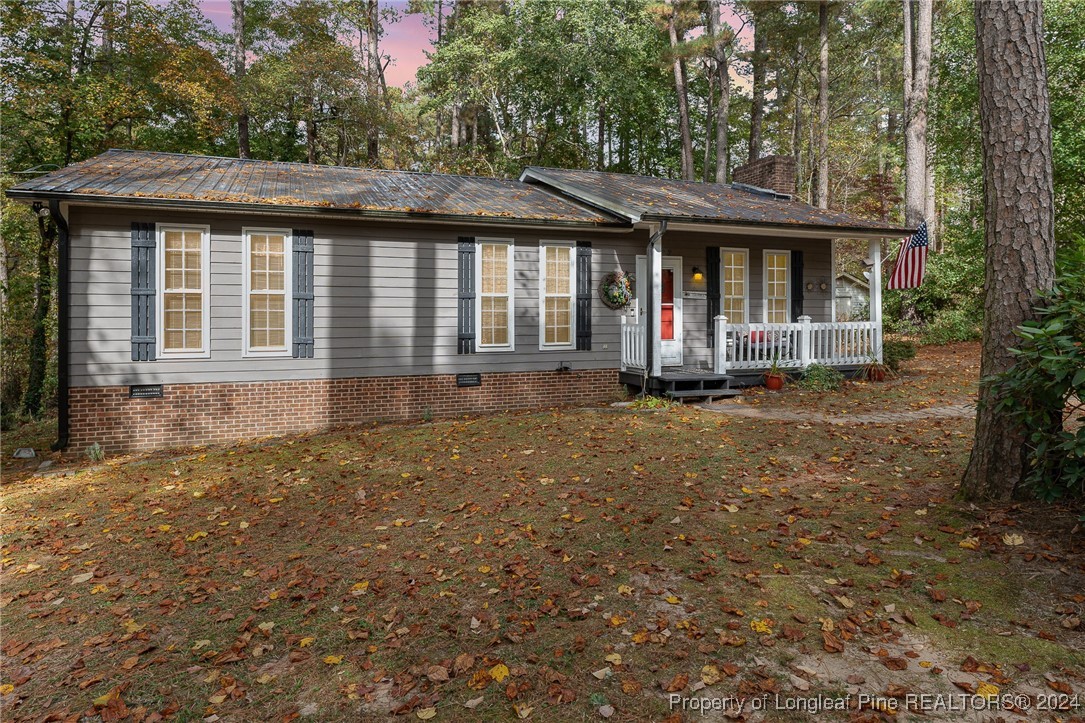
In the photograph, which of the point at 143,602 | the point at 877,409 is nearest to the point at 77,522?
the point at 143,602

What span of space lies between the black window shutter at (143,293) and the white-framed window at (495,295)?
15.7 feet

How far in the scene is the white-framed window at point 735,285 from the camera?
498 inches

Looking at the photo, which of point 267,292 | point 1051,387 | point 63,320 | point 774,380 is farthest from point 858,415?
point 63,320

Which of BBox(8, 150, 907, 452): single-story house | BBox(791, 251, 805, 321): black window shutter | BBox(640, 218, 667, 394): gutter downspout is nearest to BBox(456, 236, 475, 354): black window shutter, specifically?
BBox(8, 150, 907, 452): single-story house

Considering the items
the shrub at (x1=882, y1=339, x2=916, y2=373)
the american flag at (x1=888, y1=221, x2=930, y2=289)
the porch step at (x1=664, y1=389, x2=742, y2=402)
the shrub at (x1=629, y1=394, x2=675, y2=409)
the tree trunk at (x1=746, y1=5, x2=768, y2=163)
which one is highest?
the tree trunk at (x1=746, y1=5, x2=768, y2=163)

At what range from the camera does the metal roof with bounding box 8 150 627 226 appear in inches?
337

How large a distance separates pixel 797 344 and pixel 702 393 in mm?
2792

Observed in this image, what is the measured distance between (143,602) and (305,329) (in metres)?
6.00

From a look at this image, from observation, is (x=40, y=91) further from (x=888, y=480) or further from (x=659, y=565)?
(x=888, y=480)

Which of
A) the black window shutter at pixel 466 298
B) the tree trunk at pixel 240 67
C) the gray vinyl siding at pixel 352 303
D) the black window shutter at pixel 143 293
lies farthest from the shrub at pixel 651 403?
the tree trunk at pixel 240 67

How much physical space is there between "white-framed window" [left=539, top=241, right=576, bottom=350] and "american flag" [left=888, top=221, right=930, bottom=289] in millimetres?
6559

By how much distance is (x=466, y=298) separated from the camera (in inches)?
409

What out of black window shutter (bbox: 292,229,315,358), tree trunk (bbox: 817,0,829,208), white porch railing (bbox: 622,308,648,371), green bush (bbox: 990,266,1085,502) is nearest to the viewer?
green bush (bbox: 990,266,1085,502)

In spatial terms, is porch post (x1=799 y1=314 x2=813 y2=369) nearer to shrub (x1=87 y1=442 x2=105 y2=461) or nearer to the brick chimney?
the brick chimney
